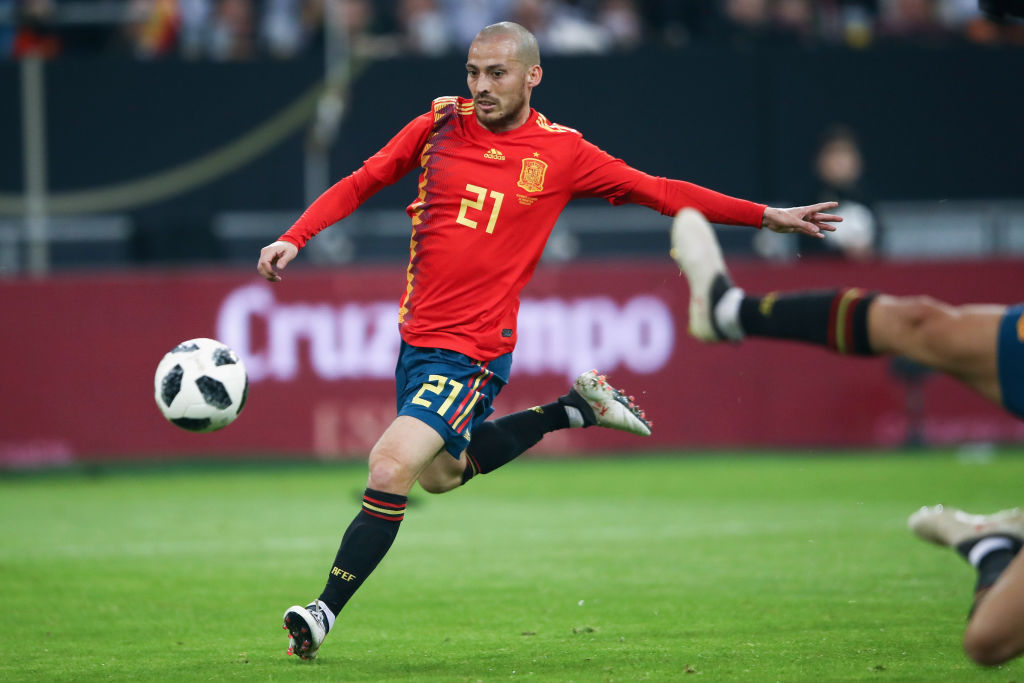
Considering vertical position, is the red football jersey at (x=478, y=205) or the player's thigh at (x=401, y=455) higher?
the red football jersey at (x=478, y=205)

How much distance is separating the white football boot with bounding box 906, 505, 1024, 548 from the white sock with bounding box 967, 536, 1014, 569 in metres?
0.03

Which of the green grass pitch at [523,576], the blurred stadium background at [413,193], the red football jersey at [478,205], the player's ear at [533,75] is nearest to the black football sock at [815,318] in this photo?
the green grass pitch at [523,576]

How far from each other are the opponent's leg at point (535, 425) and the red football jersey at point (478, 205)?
59cm

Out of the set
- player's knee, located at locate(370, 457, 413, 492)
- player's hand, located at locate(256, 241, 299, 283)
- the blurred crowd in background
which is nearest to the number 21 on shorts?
player's knee, located at locate(370, 457, 413, 492)

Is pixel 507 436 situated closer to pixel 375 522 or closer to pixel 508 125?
pixel 375 522

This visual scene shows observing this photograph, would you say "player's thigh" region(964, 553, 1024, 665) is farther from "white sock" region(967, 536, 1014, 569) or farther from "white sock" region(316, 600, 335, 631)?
"white sock" region(316, 600, 335, 631)

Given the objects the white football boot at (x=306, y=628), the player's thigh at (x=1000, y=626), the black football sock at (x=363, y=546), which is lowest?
the white football boot at (x=306, y=628)

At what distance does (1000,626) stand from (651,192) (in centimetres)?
288

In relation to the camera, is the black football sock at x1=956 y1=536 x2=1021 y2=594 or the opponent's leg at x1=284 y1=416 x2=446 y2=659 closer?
the black football sock at x1=956 y1=536 x2=1021 y2=594

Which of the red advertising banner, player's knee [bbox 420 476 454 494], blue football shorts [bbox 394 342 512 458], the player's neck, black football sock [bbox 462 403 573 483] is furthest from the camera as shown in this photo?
the red advertising banner

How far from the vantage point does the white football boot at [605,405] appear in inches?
294

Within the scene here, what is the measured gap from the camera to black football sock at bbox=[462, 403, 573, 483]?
716 cm

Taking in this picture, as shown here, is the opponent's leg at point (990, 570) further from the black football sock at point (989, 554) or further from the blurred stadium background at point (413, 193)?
the blurred stadium background at point (413, 193)

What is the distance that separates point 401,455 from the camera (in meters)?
6.15
